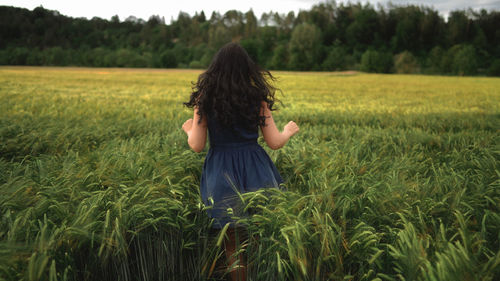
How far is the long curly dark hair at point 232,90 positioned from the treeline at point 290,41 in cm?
5842

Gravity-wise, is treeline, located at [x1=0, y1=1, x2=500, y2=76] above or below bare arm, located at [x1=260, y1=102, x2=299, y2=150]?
above

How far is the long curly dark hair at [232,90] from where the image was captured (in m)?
2.13

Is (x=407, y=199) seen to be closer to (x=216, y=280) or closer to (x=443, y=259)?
(x=443, y=259)

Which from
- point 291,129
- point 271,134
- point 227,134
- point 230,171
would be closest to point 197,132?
point 227,134

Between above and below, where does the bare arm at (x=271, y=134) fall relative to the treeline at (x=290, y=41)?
below

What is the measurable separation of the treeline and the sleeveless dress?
5845cm

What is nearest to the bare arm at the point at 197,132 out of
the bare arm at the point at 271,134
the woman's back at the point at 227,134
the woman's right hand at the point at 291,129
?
the woman's back at the point at 227,134

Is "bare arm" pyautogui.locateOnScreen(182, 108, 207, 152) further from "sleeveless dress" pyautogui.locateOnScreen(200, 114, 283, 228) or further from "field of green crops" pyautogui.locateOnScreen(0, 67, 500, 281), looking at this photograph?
"field of green crops" pyautogui.locateOnScreen(0, 67, 500, 281)

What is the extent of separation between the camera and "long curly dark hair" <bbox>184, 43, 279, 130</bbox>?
2.13m

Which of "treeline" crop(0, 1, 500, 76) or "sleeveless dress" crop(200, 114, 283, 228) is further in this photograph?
"treeline" crop(0, 1, 500, 76)

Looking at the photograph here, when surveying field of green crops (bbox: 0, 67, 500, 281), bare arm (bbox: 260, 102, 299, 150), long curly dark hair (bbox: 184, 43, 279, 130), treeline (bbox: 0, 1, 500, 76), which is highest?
treeline (bbox: 0, 1, 500, 76)

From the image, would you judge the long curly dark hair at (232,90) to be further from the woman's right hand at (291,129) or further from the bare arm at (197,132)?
the woman's right hand at (291,129)

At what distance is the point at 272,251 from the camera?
203 centimetres

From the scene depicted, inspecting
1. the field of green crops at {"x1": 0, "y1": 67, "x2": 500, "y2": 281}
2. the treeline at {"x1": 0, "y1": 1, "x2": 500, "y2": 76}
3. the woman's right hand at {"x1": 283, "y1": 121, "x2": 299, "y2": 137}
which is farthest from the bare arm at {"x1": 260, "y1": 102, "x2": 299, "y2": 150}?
the treeline at {"x1": 0, "y1": 1, "x2": 500, "y2": 76}
